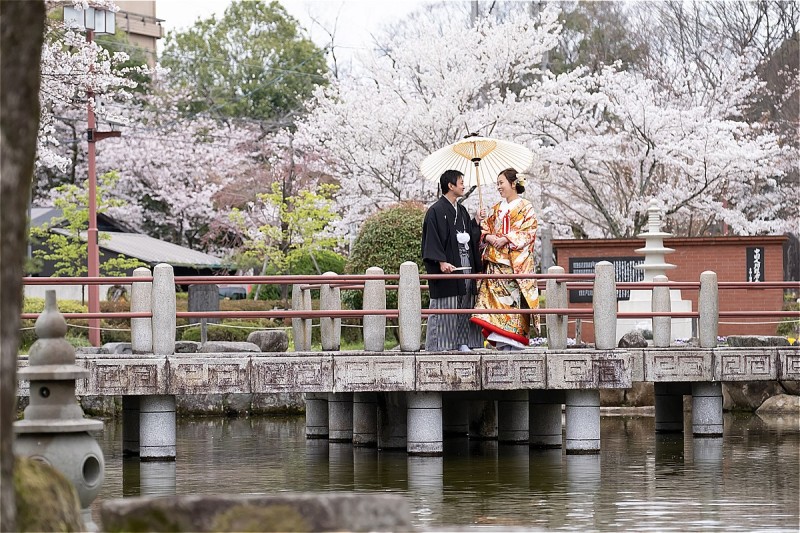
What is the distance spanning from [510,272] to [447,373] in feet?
5.04

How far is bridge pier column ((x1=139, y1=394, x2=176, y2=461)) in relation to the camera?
14.1 m

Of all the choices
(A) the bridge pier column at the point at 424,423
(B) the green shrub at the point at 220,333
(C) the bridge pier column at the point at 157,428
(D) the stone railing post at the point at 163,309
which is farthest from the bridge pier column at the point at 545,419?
(B) the green shrub at the point at 220,333

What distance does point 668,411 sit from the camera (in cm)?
1783

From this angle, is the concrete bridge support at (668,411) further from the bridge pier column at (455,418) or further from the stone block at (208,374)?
the stone block at (208,374)

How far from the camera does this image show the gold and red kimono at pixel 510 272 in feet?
47.7

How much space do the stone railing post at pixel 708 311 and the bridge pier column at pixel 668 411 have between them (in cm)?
234

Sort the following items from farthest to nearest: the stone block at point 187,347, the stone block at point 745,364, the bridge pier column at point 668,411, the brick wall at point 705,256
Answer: the brick wall at point 705,256 → the stone block at point 187,347 → the bridge pier column at point 668,411 → the stone block at point 745,364

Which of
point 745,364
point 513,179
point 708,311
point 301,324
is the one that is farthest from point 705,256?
point 513,179

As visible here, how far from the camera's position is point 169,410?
558 inches

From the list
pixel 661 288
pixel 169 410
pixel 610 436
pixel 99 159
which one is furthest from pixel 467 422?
pixel 99 159

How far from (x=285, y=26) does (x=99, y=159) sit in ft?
35.5

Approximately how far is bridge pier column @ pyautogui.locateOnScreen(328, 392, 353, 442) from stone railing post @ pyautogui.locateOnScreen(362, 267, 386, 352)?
6.68ft

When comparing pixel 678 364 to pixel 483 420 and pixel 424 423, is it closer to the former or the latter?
pixel 424 423

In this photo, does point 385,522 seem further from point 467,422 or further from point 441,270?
point 467,422
